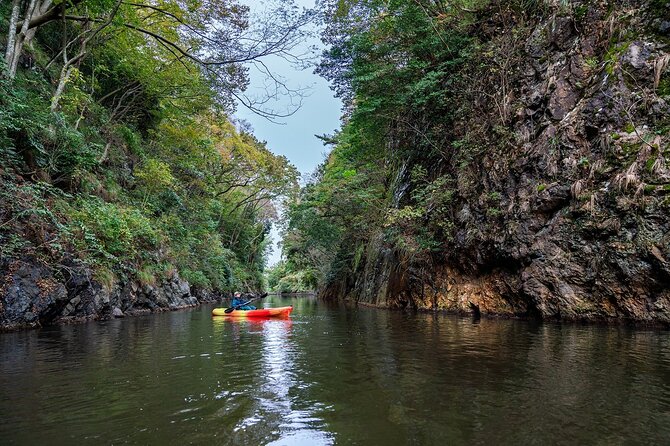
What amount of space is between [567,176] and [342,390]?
9189 millimetres

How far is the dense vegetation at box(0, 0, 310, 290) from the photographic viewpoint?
8523 millimetres

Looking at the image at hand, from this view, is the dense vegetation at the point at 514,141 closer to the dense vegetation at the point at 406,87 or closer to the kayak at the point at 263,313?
the dense vegetation at the point at 406,87

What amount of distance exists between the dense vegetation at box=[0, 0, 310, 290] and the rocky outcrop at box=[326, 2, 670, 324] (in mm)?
8186

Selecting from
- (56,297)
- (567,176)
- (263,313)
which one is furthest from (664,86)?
(56,297)

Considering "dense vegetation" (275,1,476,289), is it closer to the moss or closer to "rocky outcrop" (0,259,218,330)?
the moss

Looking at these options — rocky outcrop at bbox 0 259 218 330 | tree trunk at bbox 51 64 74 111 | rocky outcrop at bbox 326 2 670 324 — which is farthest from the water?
tree trunk at bbox 51 64 74 111

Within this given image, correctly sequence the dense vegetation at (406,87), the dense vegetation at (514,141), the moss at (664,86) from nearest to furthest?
the moss at (664,86), the dense vegetation at (514,141), the dense vegetation at (406,87)

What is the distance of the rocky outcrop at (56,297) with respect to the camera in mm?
8023

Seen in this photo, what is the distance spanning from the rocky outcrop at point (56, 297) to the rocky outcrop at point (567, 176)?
11187 millimetres

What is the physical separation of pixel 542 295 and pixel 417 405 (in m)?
8.21

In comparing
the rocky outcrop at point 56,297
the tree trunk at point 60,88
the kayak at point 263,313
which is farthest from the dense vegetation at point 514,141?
the rocky outcrop at point 56,297

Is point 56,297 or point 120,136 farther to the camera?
point 120,136

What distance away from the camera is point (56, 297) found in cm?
897

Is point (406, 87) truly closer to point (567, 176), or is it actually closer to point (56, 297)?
point (567, 176)
